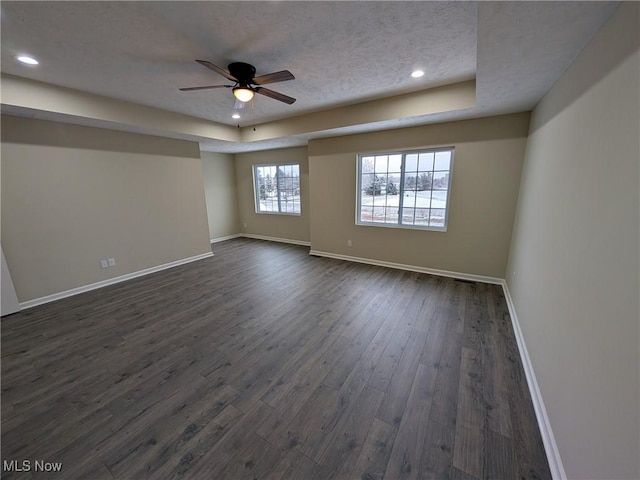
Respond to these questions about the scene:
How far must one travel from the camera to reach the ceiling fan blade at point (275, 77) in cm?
216

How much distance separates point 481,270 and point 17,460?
195 inches

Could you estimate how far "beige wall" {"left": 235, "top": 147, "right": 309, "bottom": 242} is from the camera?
599cm

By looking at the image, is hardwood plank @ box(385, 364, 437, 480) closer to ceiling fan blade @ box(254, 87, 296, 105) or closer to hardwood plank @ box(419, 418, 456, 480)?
hardwood plank @ box(419, 418, 456, 480)

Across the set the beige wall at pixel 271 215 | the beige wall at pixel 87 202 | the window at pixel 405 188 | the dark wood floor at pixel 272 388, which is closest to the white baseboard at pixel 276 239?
the beige wall at pixel 271 215

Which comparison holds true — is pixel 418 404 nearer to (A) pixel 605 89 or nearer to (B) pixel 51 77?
(A) pixel 605 89

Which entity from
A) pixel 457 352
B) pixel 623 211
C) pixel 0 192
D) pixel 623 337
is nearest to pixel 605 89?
pixel 623 211

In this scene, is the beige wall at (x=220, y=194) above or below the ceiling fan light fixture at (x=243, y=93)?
below

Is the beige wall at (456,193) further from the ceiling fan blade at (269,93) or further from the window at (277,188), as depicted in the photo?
the ceiling fan blade at (269,93)

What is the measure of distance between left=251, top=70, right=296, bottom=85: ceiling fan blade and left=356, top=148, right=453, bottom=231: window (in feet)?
8.24

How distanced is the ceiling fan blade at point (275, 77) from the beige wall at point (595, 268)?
2049mm

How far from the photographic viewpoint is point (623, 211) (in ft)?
3.33

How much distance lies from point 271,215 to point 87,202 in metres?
3.76

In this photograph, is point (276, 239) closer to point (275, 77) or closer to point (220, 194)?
point (220, 194)

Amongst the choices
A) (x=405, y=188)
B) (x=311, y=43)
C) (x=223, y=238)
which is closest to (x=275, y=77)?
(x=311, y=43)
